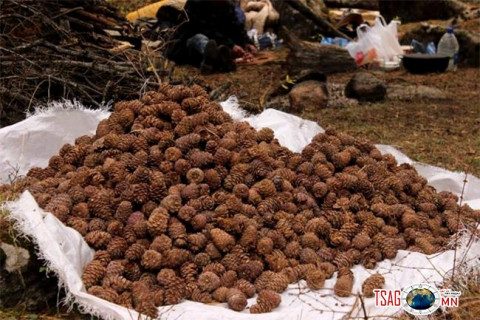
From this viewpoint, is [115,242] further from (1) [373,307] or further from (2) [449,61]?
(2) [449,61]

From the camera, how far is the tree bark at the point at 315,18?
34.2 feet

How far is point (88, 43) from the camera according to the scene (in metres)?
5.23

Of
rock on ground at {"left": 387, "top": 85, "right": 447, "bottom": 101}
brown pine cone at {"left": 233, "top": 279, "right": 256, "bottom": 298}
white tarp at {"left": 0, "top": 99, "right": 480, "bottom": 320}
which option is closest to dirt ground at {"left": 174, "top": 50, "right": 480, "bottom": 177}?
rock on ground at {"left": 387, "top": 85, "right": 447, "bottom": 101}

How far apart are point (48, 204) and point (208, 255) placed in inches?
30.3

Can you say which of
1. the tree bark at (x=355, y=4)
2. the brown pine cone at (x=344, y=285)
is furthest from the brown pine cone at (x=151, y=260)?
the tree bark at (x=355, y=4)

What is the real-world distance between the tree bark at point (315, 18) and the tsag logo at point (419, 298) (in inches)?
313

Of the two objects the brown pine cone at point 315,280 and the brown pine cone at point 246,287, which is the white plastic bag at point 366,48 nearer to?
the brown pine cone at point 315,280

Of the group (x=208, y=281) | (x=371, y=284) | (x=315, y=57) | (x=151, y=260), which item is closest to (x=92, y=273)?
(x=151, y=260)

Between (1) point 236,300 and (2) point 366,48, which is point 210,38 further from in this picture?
(1) point 236,300

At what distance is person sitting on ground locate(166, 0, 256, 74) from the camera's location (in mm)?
8758

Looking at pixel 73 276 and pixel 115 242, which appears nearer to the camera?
pixel 73 276

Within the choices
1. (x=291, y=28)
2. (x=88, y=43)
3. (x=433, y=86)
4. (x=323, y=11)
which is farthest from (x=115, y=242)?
(x=323, y=11)

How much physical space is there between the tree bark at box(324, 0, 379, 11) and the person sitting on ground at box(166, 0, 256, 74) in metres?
4.09

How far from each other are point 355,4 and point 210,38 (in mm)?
4989
